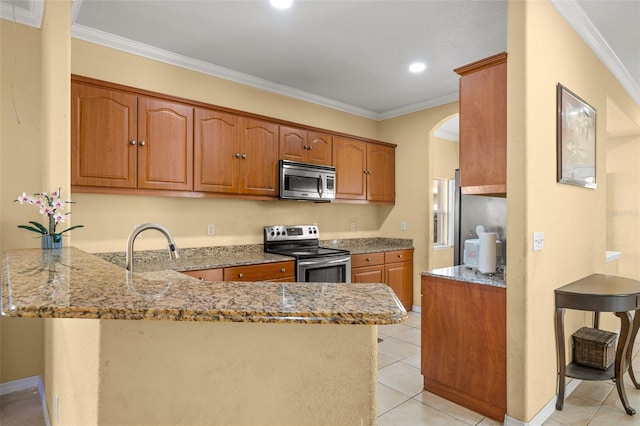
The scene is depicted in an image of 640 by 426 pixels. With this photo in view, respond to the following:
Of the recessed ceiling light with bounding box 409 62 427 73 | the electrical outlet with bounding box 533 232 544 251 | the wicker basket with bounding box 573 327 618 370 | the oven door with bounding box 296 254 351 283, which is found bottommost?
the wicker basket with bounding box 573 327 618 370

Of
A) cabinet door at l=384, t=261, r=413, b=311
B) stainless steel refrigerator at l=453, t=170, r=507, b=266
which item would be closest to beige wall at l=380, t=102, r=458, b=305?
cabinet door at l=384, t=261, r=413, b=311

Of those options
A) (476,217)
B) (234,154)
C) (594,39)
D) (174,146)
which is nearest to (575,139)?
(594,39)

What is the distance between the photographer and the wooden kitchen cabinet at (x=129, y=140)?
2.62m

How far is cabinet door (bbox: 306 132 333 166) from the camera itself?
4.06 meters

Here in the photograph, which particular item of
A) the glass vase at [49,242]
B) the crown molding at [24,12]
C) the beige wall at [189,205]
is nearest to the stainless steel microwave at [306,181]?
the beige wall at [189,205]

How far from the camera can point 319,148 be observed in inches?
163

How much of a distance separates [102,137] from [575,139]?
3.45 meters


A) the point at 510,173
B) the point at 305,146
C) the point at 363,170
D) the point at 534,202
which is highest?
the point at 305,146

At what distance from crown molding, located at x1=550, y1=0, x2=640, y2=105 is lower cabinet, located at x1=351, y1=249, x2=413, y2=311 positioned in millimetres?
2759

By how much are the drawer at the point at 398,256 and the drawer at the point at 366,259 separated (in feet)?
0.31

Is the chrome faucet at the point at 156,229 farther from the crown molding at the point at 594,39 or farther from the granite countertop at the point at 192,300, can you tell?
the crown molding at the point at 594,39

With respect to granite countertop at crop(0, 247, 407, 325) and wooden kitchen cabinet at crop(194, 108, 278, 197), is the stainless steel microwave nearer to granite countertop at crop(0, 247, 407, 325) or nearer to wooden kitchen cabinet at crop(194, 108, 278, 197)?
wooden kitchen cabinet at crop(194, 108, 278, 197)

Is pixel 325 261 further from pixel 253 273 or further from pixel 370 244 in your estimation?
pixel 370 244

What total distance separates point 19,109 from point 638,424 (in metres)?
4.61
